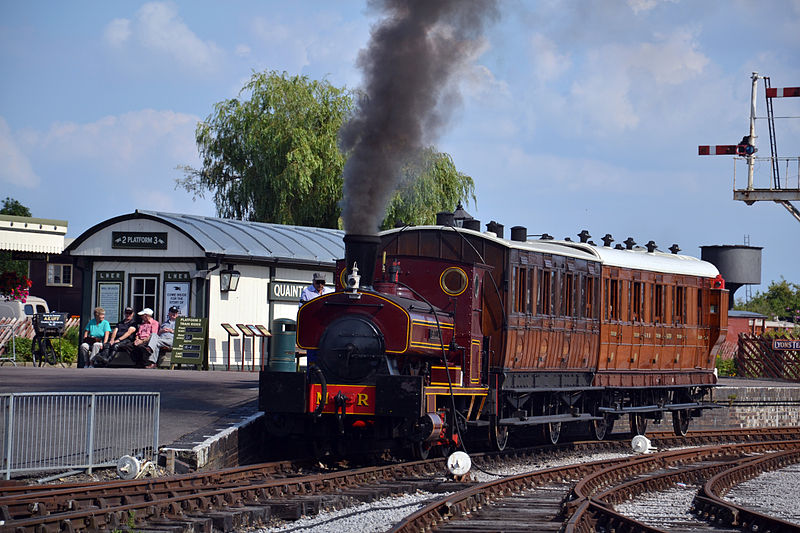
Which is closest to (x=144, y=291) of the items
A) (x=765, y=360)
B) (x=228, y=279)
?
(x=228, y=279)

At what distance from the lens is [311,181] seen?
136ft

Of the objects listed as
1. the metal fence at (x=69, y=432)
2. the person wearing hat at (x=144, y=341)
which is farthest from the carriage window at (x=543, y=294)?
the person wearing hat at (x=144, y=341)

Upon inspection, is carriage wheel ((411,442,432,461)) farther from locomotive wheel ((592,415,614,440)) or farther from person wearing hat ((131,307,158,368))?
person wearing hat ((131,307,158,368))

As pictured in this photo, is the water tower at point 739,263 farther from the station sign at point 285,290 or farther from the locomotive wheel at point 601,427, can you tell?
the locomotive wheel at point 601,427

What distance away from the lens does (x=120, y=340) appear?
2505 cm

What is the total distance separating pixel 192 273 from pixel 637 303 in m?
11.7

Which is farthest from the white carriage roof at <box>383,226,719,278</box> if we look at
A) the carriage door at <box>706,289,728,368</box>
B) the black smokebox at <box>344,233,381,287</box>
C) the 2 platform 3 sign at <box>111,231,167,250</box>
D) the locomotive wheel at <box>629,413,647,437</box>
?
the 2 platform 3 sign at <box>111,231,167,250</box>

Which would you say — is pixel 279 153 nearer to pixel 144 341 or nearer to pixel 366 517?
pixel 144 341

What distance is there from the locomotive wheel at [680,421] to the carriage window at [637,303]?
3.51 metres

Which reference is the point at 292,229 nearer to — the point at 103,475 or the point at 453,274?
the point at 453,274

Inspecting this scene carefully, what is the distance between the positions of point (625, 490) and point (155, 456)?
17.9ft

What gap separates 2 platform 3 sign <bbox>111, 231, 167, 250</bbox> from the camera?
27.4 m

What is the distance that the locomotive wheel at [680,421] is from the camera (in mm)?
22844

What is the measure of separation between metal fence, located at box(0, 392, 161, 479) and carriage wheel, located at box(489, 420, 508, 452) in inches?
205
